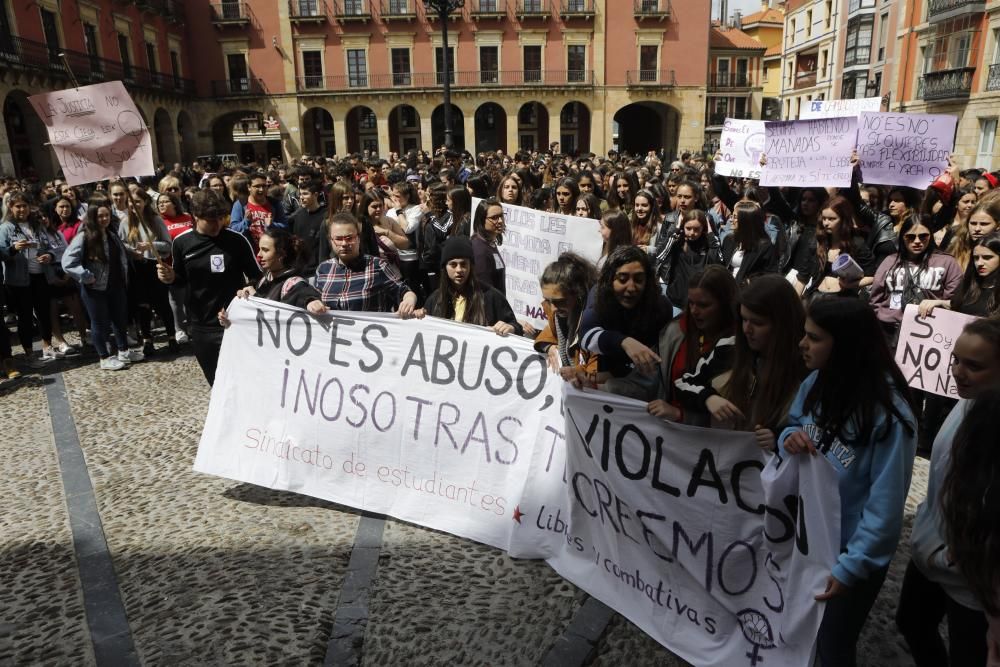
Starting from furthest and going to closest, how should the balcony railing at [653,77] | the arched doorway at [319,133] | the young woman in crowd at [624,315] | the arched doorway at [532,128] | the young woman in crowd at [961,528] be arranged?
the arched doorway at [532,128], the arched doorway at [319,133], the balcony railing at [653,77], the young woman in crowd at [624,315], the young woman in crowd at [961,528]

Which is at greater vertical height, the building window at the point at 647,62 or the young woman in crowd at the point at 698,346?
the building window at the point at 647,62

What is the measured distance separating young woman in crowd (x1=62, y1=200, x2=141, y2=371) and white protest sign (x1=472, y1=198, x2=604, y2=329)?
11.6ft

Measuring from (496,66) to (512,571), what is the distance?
41.0 meters

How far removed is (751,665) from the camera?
95.6 inches

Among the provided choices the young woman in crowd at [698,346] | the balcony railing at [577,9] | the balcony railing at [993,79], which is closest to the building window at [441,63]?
the balcony railing at [577,9]

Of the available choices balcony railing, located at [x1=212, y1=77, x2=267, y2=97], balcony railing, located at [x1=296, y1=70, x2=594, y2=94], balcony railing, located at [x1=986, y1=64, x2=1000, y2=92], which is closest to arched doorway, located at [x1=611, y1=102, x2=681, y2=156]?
balcony railing, located at [x1=296, y1=70, x2=594, y2=94]

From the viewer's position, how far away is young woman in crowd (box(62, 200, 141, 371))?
6.31m

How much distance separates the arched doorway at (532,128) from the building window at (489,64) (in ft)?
21.7

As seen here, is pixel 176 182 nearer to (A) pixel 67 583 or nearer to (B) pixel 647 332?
(A) pixel 67 583

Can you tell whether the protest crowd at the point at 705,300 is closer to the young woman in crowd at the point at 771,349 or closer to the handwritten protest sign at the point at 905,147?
the young woman in crowd at the point at 771,349

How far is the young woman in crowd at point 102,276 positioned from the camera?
6.31 m

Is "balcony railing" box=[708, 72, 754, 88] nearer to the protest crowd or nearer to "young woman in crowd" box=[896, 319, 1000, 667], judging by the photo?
the protest crowd

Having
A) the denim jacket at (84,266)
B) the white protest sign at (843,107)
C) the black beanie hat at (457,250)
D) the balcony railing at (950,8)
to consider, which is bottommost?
the denim jacket at (84,266)

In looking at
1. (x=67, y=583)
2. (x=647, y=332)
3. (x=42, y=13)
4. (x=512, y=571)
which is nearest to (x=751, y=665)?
(x=512, y=571)
